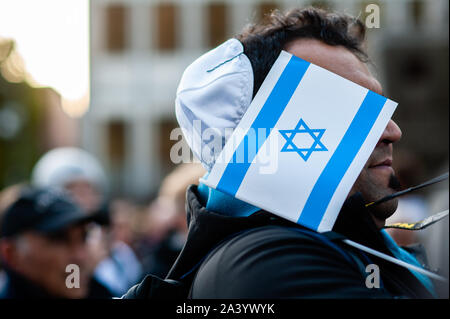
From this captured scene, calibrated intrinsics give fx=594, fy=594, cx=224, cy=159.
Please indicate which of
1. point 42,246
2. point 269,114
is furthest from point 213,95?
point 42,246

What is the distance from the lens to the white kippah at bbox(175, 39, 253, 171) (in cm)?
122

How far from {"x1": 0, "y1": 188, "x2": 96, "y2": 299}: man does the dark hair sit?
1.17 meters

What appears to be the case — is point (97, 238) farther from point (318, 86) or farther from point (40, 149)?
point (40, 149)

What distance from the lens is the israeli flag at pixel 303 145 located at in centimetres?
112

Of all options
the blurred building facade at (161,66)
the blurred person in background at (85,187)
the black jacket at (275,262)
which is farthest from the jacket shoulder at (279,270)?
the blurred building facade at (161,66)

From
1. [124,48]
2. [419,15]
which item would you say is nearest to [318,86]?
[419,15]

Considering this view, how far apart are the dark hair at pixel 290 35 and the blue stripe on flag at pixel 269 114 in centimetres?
9

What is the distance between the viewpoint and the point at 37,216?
7.71ft

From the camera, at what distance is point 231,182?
1148mm

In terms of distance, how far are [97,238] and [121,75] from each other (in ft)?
31.4

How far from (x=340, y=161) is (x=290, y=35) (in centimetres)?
36

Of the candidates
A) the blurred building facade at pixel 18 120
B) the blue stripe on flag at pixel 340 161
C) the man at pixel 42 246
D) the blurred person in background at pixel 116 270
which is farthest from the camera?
the blurred building facade at pixel 18 120

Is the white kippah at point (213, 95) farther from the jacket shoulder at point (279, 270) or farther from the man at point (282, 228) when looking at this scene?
the jacket shoulder at point (279, 270)

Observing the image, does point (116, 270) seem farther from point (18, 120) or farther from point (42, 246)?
point (18, 120)
